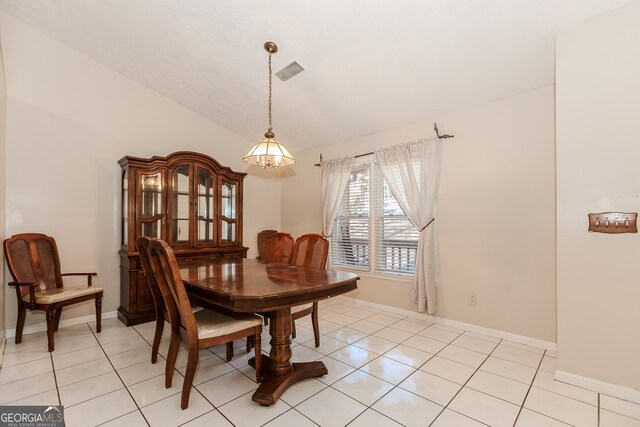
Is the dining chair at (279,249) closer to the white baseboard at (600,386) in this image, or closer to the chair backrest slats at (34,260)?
the chair backrest slats at (34,260)

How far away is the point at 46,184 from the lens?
316 cm

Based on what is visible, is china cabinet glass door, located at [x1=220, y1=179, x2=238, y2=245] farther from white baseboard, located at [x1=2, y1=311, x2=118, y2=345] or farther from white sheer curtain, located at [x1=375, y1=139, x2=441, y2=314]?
→ white sheer curtain, located at [x1=375, y1=139, x2=441, y2=314]

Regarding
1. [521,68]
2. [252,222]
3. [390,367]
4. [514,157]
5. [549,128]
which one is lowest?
[390,367]

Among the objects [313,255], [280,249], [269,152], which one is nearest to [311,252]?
[313,255]

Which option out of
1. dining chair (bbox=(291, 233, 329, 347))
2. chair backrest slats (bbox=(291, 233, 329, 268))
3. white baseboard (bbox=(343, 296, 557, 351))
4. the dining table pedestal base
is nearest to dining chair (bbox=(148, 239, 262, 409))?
the dining table pedestal base

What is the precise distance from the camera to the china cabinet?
3359 millimetres

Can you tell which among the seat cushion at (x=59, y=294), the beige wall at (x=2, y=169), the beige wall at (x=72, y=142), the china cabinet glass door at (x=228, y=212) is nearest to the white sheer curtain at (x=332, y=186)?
the china cabinet glass door at (x=228, y=212)

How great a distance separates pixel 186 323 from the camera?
1.80 meters

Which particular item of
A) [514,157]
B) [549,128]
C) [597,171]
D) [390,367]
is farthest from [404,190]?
[390,367]

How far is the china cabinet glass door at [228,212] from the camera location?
411cm

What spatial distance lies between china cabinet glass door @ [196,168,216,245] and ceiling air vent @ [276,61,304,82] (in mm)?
1623

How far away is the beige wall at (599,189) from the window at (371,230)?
1.62m

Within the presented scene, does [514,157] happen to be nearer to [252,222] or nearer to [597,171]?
[597,171]

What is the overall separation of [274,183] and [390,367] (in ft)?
12.1
